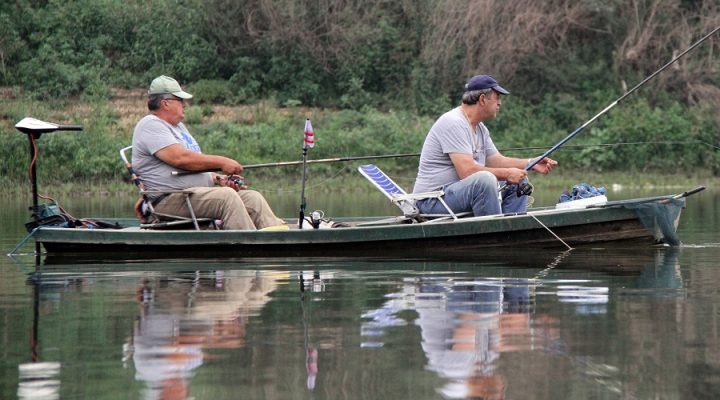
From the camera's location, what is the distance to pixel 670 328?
7008 mm

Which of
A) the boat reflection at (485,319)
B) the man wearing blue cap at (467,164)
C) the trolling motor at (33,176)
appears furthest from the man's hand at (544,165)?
the trolling motor at (33,176)

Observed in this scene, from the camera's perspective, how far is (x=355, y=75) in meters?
29.6

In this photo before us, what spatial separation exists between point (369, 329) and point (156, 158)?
468cm

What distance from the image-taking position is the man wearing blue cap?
36.7 ft

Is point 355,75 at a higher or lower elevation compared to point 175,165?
higher

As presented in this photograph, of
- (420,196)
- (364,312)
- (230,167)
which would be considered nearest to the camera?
(364,312)

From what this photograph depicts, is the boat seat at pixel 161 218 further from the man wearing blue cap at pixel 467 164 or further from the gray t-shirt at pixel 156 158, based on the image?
the man wearing blue cap at pixel 467 164

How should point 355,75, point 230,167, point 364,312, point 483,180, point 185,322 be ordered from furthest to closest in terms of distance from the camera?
point 355,75 < point 230,167 < point 483,180 < point 364,312 < point 185,322

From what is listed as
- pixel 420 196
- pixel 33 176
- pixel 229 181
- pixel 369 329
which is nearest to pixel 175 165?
pixel 229 181

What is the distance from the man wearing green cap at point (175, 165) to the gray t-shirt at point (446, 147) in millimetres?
1420

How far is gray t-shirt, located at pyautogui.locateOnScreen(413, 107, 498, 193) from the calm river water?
2.53 ft

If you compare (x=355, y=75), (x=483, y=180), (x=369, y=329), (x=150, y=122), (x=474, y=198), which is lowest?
(x=369, y=329)

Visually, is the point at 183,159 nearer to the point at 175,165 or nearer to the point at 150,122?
the point at 175,165

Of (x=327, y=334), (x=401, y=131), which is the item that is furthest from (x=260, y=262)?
(x=401, y=131)
